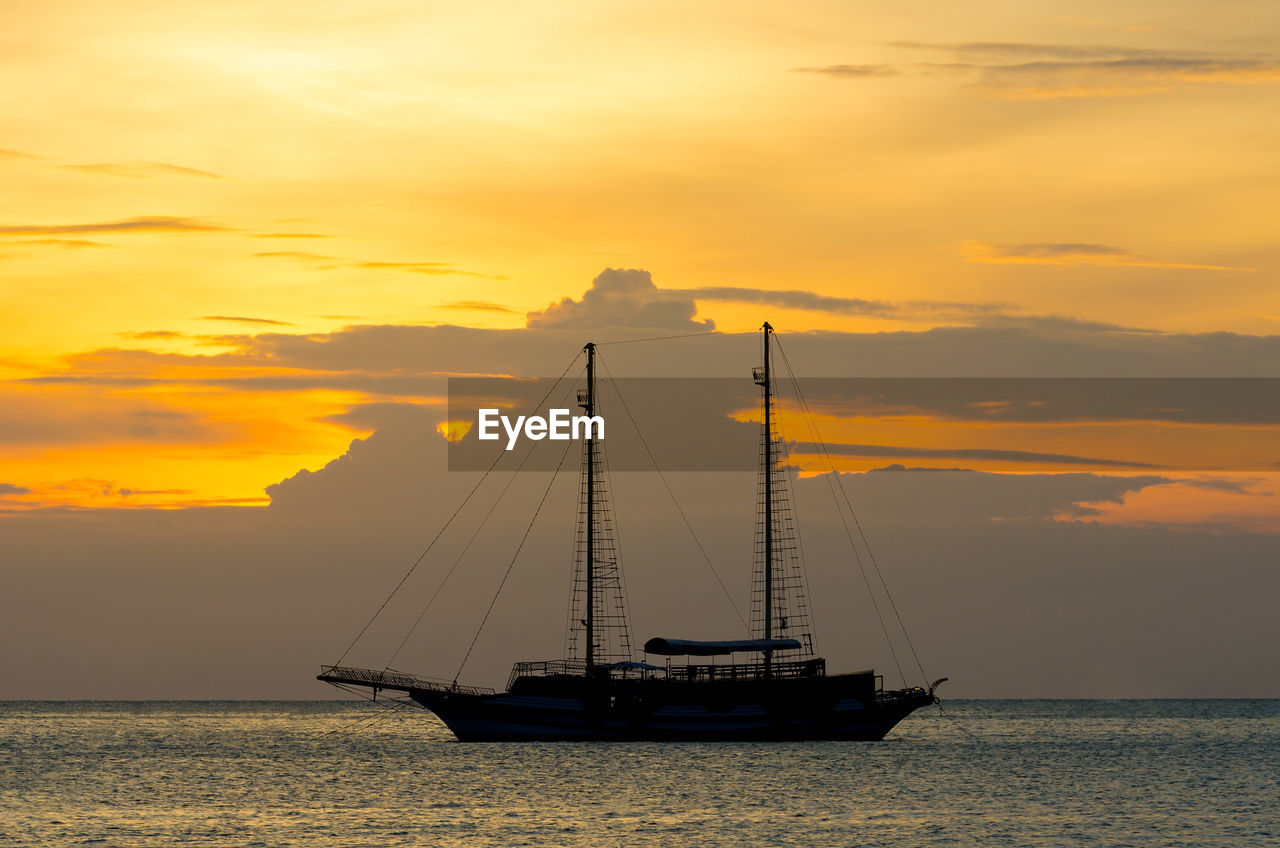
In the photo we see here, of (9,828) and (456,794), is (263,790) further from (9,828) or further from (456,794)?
(9,828)

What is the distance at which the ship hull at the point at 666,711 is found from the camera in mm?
104562

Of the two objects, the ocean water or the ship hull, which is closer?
the ocean water

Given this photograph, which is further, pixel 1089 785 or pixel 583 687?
pixel 583 687

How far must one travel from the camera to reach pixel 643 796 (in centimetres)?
8300

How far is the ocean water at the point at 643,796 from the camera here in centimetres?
6956

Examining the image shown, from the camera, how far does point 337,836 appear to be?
6856 centimetres

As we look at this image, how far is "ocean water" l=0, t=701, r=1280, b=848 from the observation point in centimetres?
6956

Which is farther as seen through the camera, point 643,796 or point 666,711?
point 666,711

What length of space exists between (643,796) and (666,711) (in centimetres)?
2287

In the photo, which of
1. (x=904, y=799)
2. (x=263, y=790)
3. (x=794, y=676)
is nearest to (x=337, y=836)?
(x=263, y=790)

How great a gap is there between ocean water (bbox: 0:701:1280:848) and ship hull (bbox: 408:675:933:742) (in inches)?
78.1

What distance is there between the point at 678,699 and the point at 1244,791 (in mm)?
35846

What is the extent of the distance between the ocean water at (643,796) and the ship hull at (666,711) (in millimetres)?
1984

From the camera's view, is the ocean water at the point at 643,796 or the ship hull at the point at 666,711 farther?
the ship hull at the point at 666,711
